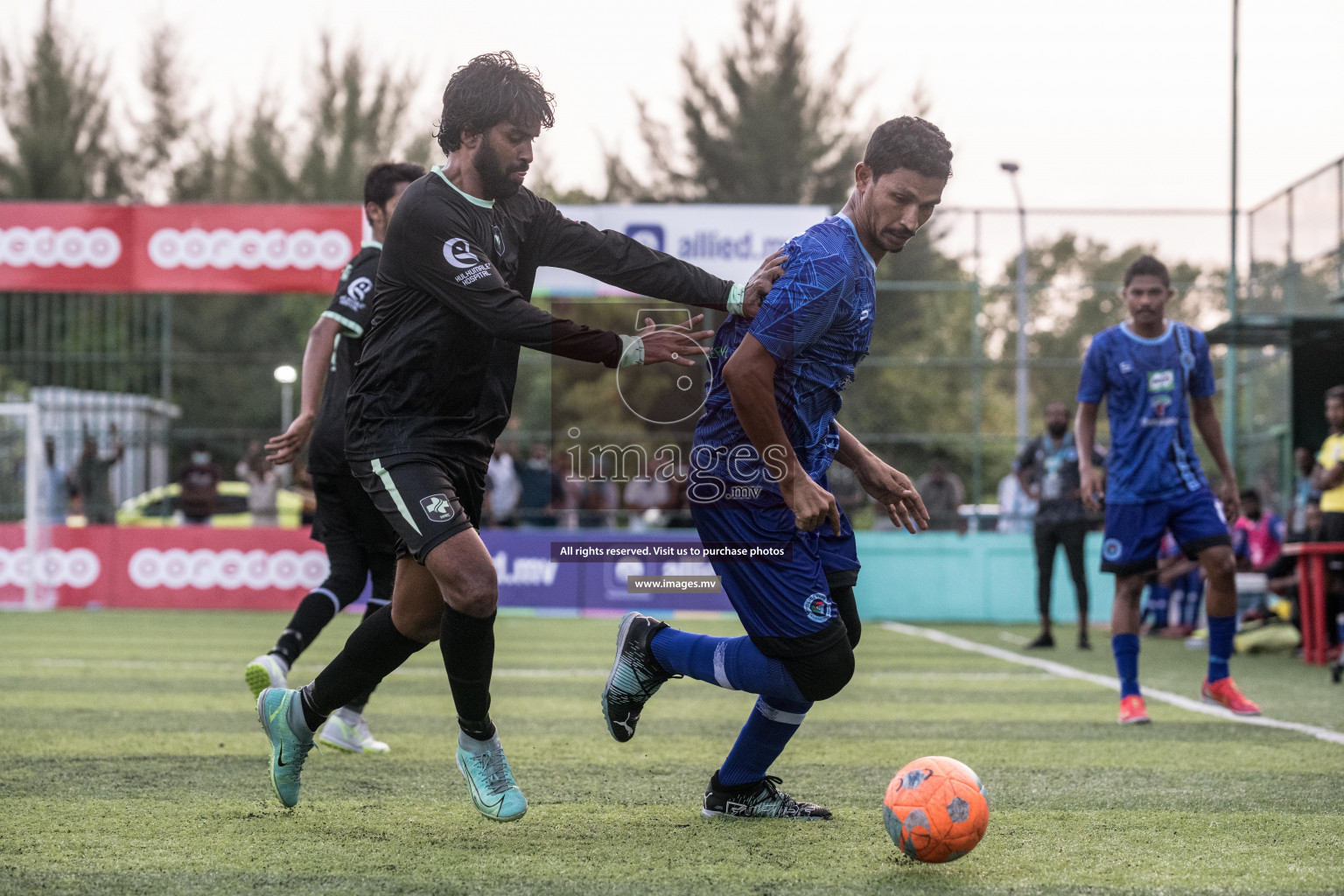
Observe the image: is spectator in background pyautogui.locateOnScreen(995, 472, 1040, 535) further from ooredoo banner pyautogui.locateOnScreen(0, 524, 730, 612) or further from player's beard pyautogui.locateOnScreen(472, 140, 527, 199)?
player's beard pyautogui.locateOnScreen(472, 140, 527, 199)

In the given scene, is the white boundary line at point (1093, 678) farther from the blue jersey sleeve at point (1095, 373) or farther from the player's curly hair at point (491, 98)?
the player's curly hair at point (491, 98)

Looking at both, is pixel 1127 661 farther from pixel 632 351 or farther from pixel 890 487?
pixel 632 351

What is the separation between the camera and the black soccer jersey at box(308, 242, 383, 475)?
5.59m

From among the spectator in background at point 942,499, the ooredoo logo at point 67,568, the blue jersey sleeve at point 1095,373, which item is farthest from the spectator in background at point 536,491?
the blue jersey sleeve at point 1095,373

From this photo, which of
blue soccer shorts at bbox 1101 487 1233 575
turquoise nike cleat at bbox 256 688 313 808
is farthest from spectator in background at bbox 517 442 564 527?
turquoise nike cleat at bbox 256 688 313 808

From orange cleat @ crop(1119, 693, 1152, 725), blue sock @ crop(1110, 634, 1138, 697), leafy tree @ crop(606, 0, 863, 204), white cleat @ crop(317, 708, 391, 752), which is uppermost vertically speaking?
leafy tree @ crop(606, 0, 863, 204)

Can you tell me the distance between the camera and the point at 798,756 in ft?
18.7

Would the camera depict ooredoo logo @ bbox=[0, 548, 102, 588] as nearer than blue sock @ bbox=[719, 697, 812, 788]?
No

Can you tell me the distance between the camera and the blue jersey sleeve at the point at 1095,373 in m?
7.10

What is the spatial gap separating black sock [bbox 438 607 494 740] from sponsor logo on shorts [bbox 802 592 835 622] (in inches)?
34.3

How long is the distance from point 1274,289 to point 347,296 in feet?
45.1

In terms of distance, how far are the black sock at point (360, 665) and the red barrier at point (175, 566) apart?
13.6 metres

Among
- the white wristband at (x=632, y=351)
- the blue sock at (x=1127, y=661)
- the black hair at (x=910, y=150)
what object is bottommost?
the blue sock at (x=1127, y=661)

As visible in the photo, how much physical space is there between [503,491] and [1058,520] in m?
7.84
